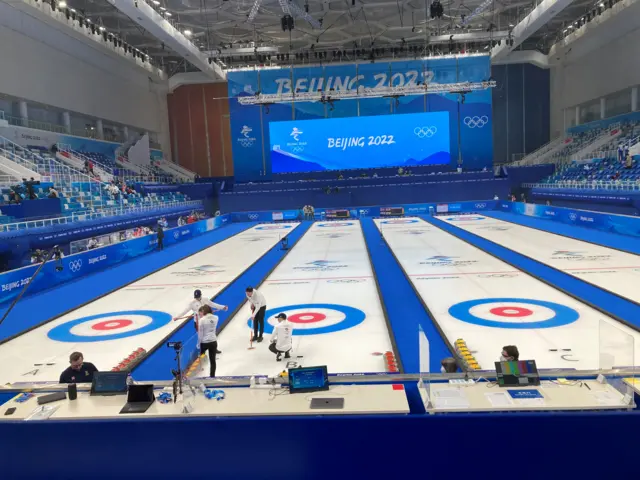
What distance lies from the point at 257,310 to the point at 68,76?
31725 millimetres

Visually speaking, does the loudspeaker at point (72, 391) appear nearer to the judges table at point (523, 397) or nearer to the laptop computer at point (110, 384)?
the laptop computer at point (110, 384)

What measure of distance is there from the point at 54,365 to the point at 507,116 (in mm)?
46729

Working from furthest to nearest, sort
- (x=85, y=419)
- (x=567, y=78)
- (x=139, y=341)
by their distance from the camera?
(x=567, y=78)
(x=139, y=341)
(x=85, y=419)

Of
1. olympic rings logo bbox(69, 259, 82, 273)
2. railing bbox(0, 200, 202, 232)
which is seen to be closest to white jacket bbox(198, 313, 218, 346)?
olympic rings logo bbox(69, 259, 82, 273)

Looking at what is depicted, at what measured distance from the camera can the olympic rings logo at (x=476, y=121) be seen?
1645 inches

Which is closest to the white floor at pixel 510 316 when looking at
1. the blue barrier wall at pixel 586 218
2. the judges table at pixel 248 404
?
the judges table at pixel 248 404

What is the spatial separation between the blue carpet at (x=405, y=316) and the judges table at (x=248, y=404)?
3052 mm

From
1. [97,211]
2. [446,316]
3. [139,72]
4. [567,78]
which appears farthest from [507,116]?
[446,316]

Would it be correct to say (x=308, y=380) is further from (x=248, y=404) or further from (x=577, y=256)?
(x=577, y=256)

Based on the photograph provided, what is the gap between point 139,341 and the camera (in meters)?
10.1

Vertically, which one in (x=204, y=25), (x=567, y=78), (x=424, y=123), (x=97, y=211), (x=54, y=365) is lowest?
(x=54, y=365)

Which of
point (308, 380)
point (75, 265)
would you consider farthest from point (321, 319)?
point (75, 265)

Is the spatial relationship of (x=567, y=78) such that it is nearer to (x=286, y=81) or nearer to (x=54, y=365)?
(x=286, y=81)

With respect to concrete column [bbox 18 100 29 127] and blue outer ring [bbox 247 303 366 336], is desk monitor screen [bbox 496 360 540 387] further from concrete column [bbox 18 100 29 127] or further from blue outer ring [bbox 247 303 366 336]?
concrete column [bbox 18 100 29 127]
